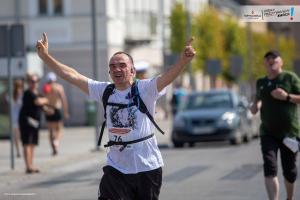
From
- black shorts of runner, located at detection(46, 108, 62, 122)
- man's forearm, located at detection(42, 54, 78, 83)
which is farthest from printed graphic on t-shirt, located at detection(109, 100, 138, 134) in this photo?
black shorts of runner, located at detection(46, 108, 62, 122)

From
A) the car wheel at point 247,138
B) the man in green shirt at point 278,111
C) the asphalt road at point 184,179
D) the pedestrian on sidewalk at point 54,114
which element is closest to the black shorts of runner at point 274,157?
the man in green shirt at point 278,111

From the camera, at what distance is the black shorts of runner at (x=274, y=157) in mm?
11133

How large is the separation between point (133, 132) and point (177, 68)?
2.07 feet

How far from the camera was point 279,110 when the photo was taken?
11.4 m

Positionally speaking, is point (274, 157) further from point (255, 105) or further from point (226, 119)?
point (226, 119)

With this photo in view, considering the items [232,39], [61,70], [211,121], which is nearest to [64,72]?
[61,70]

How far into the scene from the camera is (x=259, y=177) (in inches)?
664

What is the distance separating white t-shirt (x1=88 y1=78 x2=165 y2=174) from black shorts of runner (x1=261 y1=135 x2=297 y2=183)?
9.99ft

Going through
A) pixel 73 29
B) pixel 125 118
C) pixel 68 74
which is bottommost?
pixel 73 29

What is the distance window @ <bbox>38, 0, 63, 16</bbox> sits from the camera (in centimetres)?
4528

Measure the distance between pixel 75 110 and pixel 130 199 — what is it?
36.1 meters

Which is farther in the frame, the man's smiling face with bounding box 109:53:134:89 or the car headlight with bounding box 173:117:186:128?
the car headlight with bounding box 173:117:186:128

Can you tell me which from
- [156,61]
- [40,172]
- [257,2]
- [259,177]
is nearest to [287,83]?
[257,2]

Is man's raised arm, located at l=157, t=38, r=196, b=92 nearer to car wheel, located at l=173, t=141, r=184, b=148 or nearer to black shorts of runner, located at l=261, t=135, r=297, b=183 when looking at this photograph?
black shorts of runner, located at l=261, t=135, r=297, b=183
